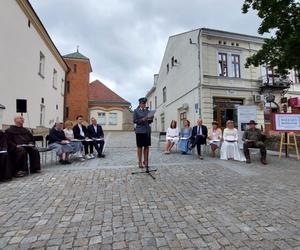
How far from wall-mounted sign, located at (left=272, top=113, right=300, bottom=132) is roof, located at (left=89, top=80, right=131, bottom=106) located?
2894 centimetres

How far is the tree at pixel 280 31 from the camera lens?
966cm

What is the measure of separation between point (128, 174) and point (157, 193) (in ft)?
5.64

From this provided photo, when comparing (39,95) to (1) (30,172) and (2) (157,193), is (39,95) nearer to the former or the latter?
(1) (30,172)

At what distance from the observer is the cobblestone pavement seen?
9.00 feet

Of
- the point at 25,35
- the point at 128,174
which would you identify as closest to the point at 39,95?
the point at 25,35

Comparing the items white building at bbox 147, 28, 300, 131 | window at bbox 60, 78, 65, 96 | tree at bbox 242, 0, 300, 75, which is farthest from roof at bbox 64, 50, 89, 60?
tree at bbox 242, 0, 300, 75

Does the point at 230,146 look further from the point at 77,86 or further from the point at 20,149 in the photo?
the point at 77,86

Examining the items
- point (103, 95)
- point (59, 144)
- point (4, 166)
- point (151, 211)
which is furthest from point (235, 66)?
point (103, 95)

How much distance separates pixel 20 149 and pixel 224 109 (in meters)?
14.1

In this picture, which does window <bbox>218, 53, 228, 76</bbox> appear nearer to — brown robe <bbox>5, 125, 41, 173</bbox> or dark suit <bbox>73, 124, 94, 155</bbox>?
dark suit <bbox>73, 124, 94, 155</bbox>

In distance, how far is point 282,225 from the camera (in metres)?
3.13

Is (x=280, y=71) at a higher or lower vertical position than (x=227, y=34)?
lower

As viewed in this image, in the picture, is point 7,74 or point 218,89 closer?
point 7,74

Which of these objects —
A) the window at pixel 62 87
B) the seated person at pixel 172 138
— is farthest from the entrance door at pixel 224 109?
the window at pixel 62 87
